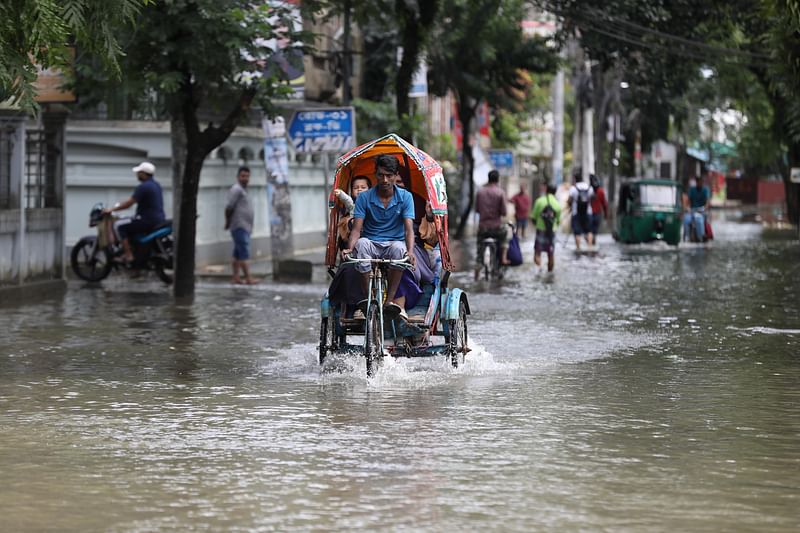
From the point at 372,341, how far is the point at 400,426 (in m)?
2.30

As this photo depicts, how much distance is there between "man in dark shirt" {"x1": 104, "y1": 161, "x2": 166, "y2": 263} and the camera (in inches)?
918

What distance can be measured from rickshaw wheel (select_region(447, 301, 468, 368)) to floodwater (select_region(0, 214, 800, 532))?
0.15m

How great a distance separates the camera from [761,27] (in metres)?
34.1

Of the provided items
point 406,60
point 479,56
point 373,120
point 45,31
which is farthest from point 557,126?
point 45,31

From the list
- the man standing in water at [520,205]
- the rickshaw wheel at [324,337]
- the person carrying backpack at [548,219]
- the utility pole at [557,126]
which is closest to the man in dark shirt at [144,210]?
the person carrying backpack at [548,219]

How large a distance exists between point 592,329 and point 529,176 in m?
73.7

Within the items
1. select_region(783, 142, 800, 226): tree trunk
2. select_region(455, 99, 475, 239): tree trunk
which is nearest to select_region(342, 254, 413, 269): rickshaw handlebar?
select_region(455, 99, 475, 239): tree trunk

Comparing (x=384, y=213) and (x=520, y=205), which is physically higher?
(x=520, y=205)

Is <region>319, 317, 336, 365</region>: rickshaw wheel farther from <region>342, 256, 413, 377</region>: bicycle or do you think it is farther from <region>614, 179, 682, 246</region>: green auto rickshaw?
<region>614, 179, 682, 246</region>: green auto rickshaw

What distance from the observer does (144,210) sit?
2352cm

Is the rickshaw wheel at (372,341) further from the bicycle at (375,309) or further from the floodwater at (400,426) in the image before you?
the floodwater at (400,426)

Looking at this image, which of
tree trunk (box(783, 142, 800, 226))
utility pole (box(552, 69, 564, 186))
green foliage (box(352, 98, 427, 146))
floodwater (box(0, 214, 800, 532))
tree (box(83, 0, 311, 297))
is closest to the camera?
floodwater (box(0, 214, 800, 532))

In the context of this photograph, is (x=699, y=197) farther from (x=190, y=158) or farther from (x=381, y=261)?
(x=381, y=261)

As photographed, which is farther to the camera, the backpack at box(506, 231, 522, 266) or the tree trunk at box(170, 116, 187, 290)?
the backpack at box(506, 231, 522, 266)
